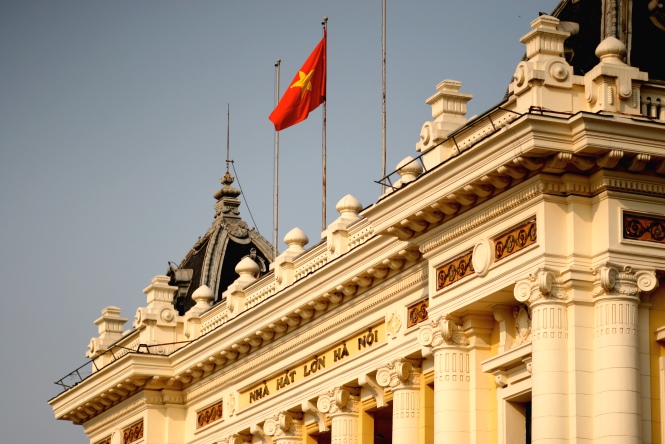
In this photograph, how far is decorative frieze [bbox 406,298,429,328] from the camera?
34.9 m

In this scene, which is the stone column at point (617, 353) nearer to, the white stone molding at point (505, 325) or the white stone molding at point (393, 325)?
the white stone molding at point (505, 325)

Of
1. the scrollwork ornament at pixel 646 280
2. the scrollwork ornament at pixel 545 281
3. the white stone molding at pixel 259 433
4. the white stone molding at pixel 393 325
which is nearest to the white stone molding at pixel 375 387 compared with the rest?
the white stone molding at pixel 393 325

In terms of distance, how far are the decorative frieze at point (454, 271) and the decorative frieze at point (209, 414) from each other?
38.9ft

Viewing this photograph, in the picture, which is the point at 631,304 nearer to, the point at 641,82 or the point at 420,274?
the point at 641,82

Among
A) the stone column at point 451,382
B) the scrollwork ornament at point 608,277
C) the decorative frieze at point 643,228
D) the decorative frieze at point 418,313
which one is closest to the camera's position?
the scrollwork ornament at point 608,277

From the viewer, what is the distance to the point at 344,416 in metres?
38.0

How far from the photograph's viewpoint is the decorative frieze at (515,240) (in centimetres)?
3048

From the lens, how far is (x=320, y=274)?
38125 mm

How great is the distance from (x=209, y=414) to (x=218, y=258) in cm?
770

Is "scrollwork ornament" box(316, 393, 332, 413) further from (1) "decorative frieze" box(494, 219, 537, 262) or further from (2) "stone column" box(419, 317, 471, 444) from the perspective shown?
(1) "decorative frieze" box(494, 219, 537, 262)

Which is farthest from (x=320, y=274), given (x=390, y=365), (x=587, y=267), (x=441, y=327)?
(x=587, y=267)

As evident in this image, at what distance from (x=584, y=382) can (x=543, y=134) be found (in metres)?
3.81

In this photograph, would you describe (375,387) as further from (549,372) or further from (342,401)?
(549,372)

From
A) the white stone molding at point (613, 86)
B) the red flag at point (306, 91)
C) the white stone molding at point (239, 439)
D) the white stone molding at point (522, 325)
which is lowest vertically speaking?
the white stone molding at point (522, 325)
